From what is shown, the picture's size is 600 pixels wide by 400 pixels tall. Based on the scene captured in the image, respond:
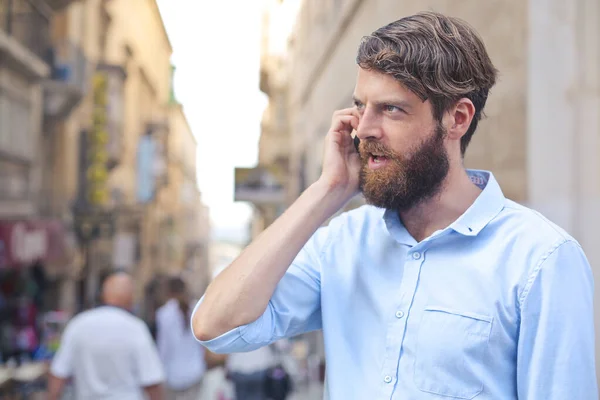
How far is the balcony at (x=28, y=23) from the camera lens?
12105mm

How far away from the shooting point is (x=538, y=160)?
4.06m

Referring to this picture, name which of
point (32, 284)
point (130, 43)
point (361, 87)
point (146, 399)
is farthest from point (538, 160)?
point (130, 43)

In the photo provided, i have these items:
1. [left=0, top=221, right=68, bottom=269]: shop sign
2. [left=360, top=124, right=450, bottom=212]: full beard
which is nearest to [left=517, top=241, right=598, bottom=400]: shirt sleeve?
[left=360, top=124, right=450, bottom=212]: full beard

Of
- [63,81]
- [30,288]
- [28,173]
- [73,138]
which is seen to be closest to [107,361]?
[30,288]

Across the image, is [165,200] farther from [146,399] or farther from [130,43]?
[146,399]

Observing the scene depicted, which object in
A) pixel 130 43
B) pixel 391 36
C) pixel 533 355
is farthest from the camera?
pixel 130 43

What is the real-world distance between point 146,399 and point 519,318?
4.05 metres

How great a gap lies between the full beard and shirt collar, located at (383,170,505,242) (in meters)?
0.06

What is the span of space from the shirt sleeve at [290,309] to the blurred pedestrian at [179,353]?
16.7 feet

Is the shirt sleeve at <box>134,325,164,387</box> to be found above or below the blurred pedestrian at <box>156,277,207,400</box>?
above

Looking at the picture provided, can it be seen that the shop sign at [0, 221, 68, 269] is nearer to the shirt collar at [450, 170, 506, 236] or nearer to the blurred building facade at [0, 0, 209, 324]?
the blurred building facade at [0, 0, 209, 324]

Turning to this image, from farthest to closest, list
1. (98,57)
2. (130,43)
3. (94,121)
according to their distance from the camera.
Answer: (130,43)
(98,57)
(94,121)

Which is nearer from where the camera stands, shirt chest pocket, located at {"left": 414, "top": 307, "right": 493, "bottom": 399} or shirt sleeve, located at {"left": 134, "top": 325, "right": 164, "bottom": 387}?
shirt chest pocket, located at {"left": 414, "top": 307, "right": 493, "bottom": 399}

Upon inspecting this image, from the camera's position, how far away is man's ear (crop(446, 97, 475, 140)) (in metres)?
1.70
